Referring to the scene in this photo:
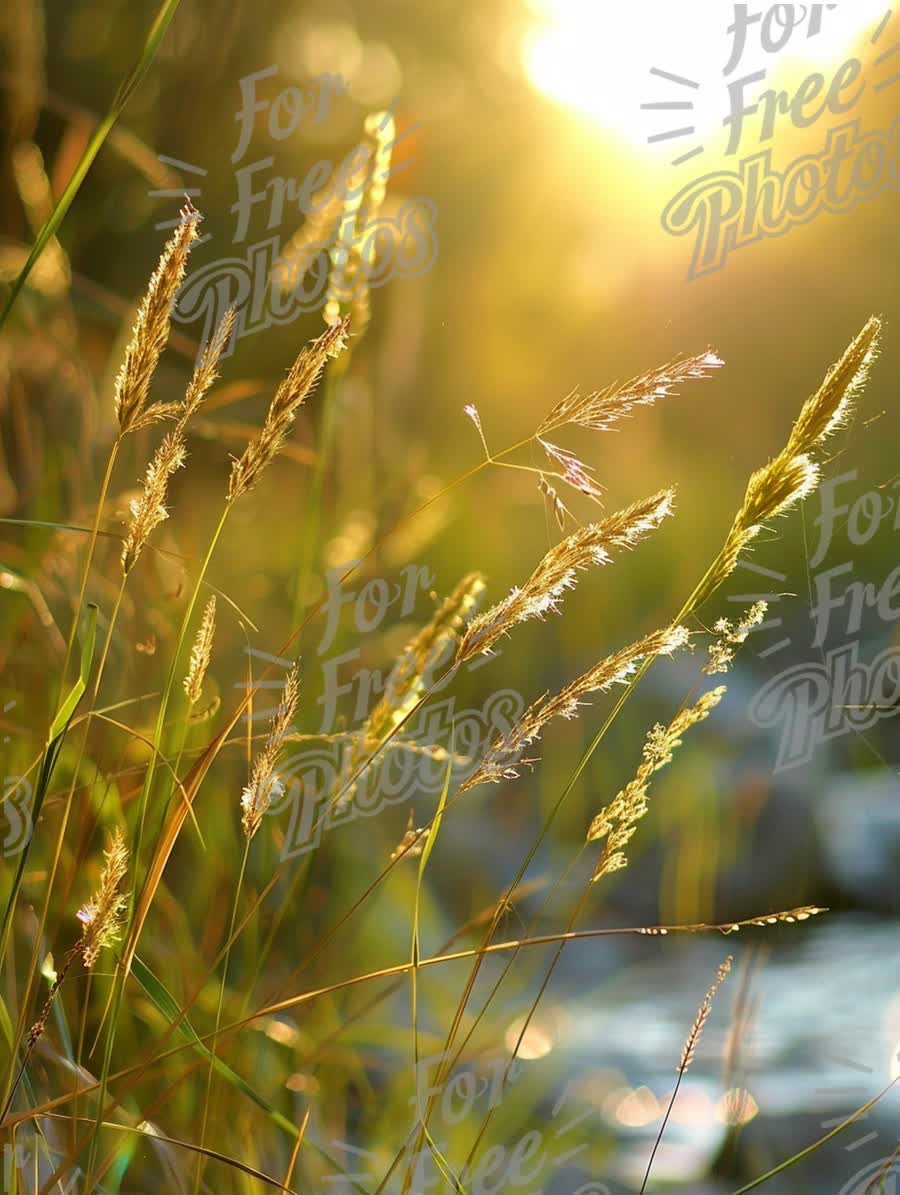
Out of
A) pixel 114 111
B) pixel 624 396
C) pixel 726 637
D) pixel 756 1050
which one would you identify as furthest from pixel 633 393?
pixel 756 1050

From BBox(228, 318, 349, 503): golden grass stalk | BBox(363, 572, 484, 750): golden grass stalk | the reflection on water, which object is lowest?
the reflection on water

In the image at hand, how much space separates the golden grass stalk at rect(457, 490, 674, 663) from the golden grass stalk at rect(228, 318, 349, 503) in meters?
0.10

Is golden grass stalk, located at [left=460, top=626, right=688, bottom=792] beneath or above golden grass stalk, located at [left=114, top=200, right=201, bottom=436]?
beneath

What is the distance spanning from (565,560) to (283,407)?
120 millimetres

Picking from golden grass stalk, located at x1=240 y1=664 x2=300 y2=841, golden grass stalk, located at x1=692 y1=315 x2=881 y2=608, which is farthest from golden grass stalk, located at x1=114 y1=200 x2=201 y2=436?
golden grass stalk, located at x1=692 y1=315 x2=881 y2=608

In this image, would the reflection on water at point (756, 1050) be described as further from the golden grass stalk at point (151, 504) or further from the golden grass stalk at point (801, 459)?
Answer: the golden grass stalk at point (151, 504)

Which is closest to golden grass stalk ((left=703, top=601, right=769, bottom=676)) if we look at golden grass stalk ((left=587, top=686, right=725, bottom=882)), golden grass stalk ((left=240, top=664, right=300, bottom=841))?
golden grass stalk ((left=587, top=686, right=725, bottom=882))

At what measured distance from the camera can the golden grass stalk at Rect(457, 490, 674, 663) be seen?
371 millimetres

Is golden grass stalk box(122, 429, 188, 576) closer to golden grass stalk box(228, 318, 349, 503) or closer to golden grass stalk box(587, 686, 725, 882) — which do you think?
golden grass stalk box(228, 318, 349, 503)

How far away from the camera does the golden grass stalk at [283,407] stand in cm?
36

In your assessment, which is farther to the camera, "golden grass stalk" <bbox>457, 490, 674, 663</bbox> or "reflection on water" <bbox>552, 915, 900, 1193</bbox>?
"reflection on water" <bbox>552, 915, 900, 1193</bbox>

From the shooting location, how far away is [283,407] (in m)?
0.36

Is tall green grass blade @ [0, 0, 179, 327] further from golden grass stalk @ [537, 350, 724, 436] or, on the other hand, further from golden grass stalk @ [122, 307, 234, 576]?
golden grass stalk @ [537, 350, 724, 436]

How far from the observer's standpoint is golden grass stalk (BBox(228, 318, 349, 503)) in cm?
36
